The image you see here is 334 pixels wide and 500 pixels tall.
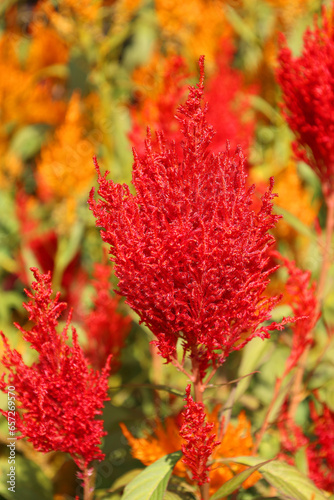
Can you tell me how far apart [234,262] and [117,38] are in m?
1.55

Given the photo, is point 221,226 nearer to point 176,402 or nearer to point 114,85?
point 176,402

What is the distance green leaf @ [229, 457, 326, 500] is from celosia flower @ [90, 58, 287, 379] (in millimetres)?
256

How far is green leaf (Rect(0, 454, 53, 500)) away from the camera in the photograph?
1.21m

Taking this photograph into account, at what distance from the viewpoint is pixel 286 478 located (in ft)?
2.80

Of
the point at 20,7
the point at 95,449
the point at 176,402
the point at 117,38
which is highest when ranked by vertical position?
the point at 20,7

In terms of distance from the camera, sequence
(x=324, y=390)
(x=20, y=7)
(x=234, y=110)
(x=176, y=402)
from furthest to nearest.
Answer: (x=20, y=7) < (x=234, y=110) < (x=176, y=402) < (x=324, y=390)

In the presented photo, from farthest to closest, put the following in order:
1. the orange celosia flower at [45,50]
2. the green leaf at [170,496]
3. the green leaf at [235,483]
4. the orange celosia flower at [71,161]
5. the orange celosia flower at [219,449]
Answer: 1. the orange celosia flower at [45,50]
2. the orange celosia flower at [71,161]
3. the orange celosia flower at [219,449]
4. the green leaf at [170,496]
5. the green leaf at [235,483]

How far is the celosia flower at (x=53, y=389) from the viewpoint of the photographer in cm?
76

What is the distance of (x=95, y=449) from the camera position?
821 millimetres

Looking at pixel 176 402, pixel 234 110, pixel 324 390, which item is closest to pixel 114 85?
pixel 234 110

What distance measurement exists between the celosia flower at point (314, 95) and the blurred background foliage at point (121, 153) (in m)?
0.14

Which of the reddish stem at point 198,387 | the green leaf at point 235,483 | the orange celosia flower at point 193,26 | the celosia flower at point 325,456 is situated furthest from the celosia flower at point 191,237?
the orange celosia flower at point 193,26

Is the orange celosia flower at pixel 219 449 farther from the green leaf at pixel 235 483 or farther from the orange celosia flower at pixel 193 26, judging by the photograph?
the orange celosia flower at pixel 193 26

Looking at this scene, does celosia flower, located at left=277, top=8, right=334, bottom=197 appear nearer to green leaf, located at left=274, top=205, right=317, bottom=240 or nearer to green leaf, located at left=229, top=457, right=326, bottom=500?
green leaf, located at left=274, top=205, right=317, bottom=240
